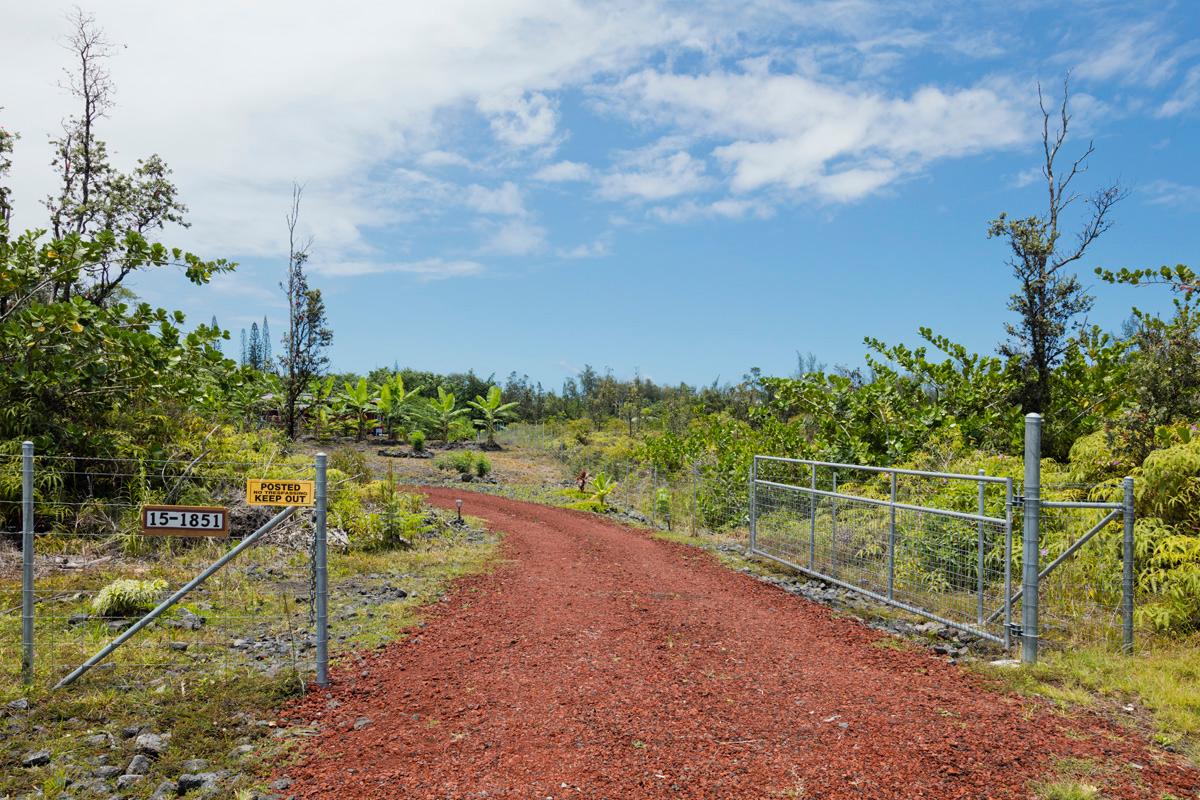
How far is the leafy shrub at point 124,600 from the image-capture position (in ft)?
22.6

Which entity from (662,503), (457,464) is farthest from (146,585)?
(457,464)

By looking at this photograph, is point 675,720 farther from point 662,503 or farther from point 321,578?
point 662,503

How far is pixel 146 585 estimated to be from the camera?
7.14 meters

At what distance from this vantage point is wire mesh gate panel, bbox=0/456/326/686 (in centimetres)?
603

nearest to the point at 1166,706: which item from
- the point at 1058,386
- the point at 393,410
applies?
the point at 1058,386

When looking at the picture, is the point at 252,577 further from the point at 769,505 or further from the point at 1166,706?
the point at 1166,706

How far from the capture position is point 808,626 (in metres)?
7.80

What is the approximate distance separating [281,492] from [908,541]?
6.74 metres

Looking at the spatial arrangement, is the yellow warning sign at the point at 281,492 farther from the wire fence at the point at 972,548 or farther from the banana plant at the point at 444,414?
the banana plant at the point at 444,414

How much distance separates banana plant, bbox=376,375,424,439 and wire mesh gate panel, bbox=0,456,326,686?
21488mm

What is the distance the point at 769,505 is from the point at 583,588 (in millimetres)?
4045

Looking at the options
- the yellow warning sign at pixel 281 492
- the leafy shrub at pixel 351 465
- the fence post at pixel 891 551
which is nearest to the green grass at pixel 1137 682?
the fence post at pixel 891 551

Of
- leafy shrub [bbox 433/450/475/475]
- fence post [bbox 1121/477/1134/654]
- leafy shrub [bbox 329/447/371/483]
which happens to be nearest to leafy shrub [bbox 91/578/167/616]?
leafy shrub [bbox 329/447/371/483]

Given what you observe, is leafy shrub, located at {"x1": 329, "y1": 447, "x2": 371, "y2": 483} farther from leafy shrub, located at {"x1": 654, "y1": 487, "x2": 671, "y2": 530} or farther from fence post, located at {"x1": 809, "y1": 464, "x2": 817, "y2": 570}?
fence post, located at {"x1": 809, "y1": 464, "x2": 817, "y2": 570}
